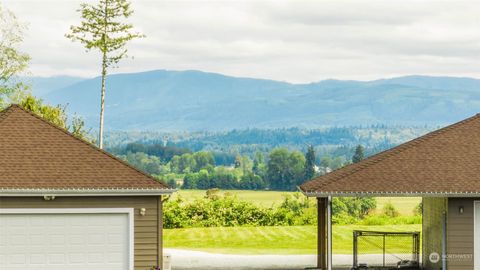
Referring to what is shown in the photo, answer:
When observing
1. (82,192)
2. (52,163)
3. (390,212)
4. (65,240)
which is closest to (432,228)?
(82,192)

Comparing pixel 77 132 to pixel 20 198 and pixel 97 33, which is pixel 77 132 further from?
pixel 20 198

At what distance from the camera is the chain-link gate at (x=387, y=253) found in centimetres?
2614

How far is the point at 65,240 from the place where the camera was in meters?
22.0

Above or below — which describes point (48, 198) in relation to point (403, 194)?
below

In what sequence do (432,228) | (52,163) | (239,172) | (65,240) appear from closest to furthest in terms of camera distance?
(65,240) < (52,163) < (432,228) < (239,172)

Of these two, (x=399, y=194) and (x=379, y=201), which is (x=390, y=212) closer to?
(x=379, y=201)

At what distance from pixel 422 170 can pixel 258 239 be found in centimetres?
1800

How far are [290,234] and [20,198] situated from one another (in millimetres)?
23119

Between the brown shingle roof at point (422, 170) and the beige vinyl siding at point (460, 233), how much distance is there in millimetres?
594

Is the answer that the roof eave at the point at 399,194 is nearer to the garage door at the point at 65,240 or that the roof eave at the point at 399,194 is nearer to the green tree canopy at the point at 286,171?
the garage door at the point at 65,240

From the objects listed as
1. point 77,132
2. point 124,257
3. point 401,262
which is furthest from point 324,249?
point 77,132

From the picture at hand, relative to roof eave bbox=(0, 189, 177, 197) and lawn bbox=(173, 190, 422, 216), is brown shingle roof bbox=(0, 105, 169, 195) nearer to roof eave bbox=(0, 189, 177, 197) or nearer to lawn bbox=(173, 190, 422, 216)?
roof eave bbox=(0, 189, 177, 197)

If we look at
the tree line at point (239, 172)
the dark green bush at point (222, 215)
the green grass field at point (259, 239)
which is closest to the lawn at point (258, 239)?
the green grass field at point (259, 239)

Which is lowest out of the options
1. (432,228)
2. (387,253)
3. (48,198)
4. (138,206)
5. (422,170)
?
(387,253)
